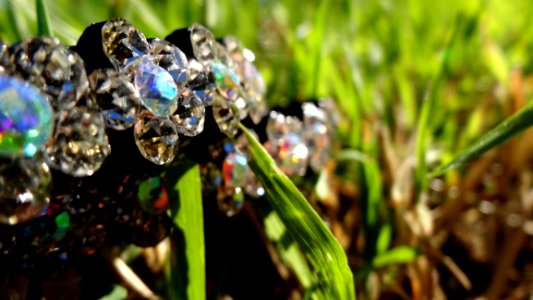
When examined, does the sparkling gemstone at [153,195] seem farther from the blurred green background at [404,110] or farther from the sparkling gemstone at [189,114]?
the blurred green background at [404,110]

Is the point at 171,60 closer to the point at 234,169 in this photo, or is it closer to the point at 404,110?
the point at 234,169

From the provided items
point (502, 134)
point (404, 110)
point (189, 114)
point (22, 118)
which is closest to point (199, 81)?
point (189, 114)

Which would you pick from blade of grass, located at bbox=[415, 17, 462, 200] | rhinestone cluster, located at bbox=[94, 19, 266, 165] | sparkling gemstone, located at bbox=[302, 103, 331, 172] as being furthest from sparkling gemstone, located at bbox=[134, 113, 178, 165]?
blade of grass, located at bbox=[415, 17, 462, 200]

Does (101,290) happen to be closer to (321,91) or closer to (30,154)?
(30,154)

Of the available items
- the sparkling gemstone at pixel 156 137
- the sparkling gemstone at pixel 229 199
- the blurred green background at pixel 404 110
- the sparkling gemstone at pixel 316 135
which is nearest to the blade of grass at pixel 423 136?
the blurred green background at pixel 404 110

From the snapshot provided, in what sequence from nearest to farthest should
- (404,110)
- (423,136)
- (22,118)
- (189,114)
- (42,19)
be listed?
(22,118), (189,114), (42,19), (423,136), (404,110)
